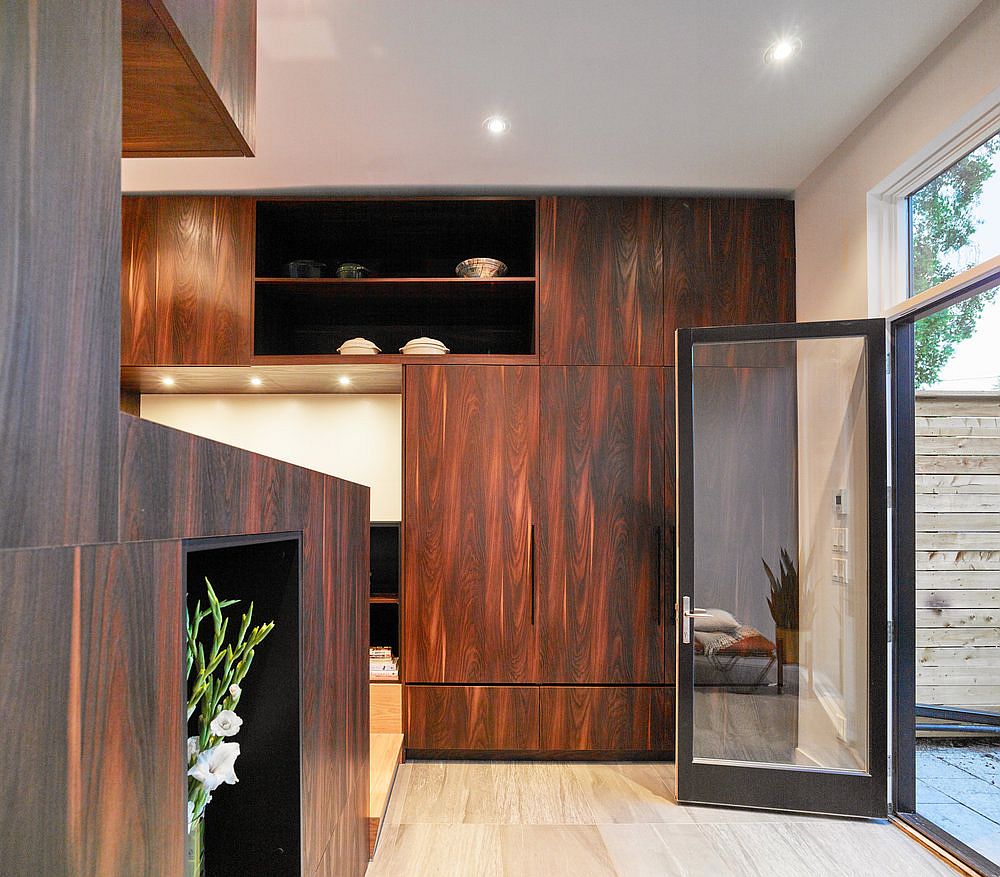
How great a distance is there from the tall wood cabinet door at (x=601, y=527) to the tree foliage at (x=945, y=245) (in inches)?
49.0

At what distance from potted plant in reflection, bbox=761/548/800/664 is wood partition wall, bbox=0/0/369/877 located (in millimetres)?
2849

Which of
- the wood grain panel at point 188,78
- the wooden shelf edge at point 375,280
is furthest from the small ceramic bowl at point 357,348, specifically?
the wood grain panel at point 188,78

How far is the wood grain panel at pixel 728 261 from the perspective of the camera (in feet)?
13.4

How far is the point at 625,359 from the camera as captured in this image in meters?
4.04

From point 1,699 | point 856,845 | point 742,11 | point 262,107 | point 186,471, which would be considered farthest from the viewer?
point 262,107

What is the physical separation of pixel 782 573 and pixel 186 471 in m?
2.89

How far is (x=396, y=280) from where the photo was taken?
4051 mm

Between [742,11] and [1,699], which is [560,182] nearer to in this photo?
[742,11]

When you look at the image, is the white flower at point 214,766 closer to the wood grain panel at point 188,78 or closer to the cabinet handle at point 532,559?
the wood grain panel at point 188,78

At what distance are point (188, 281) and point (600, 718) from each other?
2.90 m

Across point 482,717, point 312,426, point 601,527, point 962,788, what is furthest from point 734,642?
point 312,426

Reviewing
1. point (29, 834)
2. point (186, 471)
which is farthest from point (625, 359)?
point (29, 834)

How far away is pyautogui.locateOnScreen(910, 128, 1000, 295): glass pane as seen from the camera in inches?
105

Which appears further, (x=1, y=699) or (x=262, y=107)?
(x=262, y=107)
